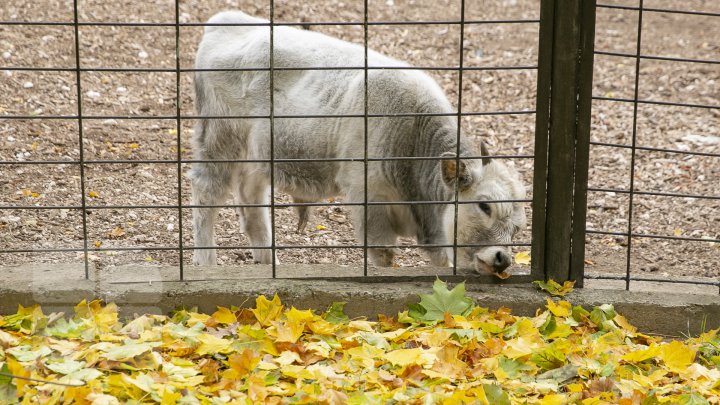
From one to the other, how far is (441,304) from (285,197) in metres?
4.81

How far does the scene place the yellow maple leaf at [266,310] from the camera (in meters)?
4.81

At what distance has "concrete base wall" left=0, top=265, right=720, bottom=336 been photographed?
501cm

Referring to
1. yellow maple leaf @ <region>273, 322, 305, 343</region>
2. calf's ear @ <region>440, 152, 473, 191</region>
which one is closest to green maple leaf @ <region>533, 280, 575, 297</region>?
calf's ear @ <region>440, 152, 473, 191</region>

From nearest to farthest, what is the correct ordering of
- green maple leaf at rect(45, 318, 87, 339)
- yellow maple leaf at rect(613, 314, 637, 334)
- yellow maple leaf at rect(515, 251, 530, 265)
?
green maple leaf at rect(45, 318, 87, 339), yellow maple leaf at rect(613, 314, 637, 334), yellow maple leaf at rect(515, 251, 530, 265)

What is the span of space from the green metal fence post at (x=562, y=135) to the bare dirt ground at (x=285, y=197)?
166 centimetres

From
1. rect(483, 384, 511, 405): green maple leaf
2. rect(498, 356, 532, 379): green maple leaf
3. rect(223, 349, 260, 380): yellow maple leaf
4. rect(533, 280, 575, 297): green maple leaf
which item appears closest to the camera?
rect(483, 384, 511, 405): green maple leaf

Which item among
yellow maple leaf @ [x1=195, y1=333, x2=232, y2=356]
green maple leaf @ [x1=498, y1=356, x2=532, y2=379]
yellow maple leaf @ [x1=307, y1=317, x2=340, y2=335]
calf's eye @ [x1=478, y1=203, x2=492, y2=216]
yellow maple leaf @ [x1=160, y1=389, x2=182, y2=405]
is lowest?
yellow maple leaf @ [x1=160, y1=389, x2=182, y2=405]

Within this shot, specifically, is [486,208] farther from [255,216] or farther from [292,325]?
[255,216]

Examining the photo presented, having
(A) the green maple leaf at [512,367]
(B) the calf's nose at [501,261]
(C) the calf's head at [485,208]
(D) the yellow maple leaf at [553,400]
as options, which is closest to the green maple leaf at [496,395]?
(D) the yellow maple leaf at [553,400]

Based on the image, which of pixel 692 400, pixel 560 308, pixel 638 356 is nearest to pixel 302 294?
pixel 560 308

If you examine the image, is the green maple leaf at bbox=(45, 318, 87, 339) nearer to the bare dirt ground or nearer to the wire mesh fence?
the bare dirt ground

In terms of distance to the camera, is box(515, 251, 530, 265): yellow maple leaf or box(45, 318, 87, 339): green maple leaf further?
box(515, 251, 530, 265): yellow maple leaf

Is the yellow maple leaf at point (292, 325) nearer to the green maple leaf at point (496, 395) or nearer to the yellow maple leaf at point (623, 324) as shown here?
the green maple leaf at point (496, 395)

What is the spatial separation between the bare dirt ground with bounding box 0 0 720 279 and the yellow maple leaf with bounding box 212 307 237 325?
117 cm
